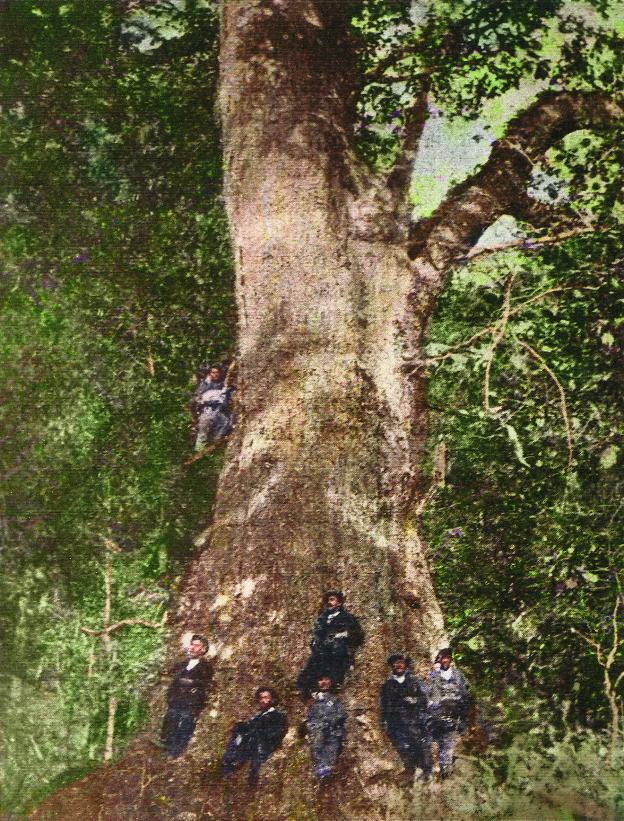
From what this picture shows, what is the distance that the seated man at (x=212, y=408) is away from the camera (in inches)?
91.6

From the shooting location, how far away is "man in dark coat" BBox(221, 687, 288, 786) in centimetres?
221

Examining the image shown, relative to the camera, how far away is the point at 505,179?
2432mm

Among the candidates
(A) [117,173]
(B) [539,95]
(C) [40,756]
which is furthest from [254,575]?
(B) [539,95]

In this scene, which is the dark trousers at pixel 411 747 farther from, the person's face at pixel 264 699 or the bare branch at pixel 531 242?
the bare branch at pixel 531 242

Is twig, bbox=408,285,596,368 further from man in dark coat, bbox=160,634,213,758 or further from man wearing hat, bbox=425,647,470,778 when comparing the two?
man in dark coat, bbox=160,634,213,758

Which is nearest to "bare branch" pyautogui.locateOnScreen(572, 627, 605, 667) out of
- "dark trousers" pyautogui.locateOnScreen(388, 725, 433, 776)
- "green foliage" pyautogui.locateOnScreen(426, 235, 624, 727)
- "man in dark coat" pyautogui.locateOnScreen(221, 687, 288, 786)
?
"green foliage" pyautogui.locateOnScreen(426, 235, 624, 727)

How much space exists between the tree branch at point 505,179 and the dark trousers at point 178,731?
1.78m

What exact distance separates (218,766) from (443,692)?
810 mm

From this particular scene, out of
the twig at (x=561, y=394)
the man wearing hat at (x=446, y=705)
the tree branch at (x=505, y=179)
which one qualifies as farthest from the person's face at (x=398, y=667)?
the tree branch at (x=505, y=179)

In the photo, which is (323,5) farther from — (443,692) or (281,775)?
(281,775)

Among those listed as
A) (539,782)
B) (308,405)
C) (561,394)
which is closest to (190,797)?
(539,782)

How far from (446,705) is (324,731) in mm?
445

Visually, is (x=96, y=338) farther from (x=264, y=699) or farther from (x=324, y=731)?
(x=324, y=731)

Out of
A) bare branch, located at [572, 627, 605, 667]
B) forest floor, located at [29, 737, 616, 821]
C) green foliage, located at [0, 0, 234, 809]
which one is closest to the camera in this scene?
forest floor, located at [29, 737, 616, 821]
